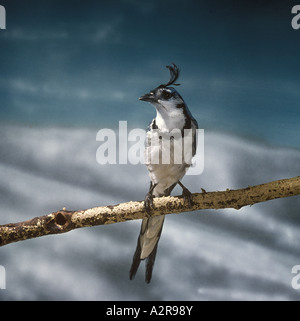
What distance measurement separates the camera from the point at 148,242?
1883 mm

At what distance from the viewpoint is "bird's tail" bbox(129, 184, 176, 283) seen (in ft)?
6.07

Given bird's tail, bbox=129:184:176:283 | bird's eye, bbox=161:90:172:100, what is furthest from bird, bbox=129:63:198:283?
bird's tail, bbox=129:184:176:283

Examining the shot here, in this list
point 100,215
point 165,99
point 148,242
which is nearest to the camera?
point 100,215

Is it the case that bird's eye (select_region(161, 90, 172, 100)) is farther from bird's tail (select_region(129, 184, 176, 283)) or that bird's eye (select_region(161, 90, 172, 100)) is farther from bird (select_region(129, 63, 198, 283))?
bird's tail (select_region(129, 184, 176, 283))

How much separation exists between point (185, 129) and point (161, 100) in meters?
0.17

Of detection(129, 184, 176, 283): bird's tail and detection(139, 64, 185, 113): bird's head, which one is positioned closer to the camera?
detection(139, 64, 185, 113): bird's head

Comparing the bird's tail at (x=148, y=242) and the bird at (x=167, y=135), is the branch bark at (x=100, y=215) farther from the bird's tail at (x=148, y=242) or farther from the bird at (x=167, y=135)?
the bird's tail at (x=148, y=242)

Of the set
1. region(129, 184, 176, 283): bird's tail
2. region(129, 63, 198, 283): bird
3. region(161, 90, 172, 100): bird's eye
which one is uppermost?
region(161, 90, 172, 100): bird's eye

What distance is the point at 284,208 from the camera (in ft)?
6.72

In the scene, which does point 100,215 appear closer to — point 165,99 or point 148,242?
point 148,242

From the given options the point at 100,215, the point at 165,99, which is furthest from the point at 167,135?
the point at 100,215

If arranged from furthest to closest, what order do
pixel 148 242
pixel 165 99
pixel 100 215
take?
pixel 148 242
pixel 165 99
pixel 100 215

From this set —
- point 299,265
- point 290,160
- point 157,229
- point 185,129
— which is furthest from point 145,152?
point 299,265
